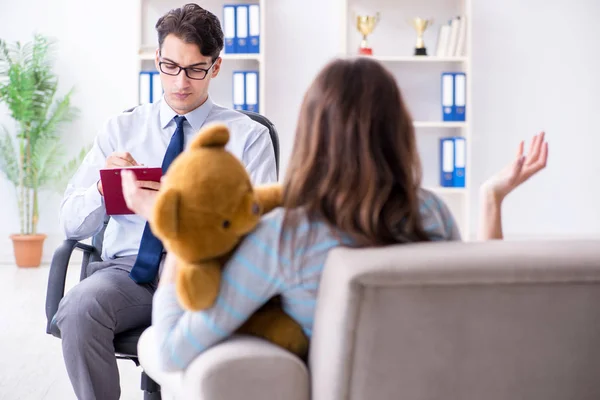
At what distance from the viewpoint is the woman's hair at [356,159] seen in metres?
A: 1.18

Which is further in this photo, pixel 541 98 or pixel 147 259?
pixel 541 98

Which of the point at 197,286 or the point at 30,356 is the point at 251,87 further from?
the point at 197,286

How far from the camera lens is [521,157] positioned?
1527mm

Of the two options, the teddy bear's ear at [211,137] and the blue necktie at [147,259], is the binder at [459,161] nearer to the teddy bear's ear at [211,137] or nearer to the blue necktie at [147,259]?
the blue necktie at [147,259]

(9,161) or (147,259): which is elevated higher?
(9,161)

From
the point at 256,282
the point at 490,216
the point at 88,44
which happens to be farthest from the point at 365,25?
the point at 256,282

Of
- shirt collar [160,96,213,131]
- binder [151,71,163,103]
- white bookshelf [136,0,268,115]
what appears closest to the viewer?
shirt collar [160,96,213,131]

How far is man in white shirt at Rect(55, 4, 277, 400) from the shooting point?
184cm

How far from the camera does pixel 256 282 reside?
116cm

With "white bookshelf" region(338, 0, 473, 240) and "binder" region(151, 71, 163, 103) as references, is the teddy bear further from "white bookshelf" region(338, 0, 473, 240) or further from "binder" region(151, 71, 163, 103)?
"white bookshelf" region(338, 0, 473, 240)

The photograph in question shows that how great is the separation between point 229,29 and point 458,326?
4093mm

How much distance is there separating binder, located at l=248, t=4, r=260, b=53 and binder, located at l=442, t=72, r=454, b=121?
1230mm

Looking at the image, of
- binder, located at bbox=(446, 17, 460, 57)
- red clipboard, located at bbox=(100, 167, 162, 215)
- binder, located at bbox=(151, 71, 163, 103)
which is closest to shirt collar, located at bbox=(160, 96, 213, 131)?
red clipboard, located at bbox=(100, 167, 162, 215)

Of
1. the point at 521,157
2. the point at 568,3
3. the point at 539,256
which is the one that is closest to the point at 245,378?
the point at 539,256
